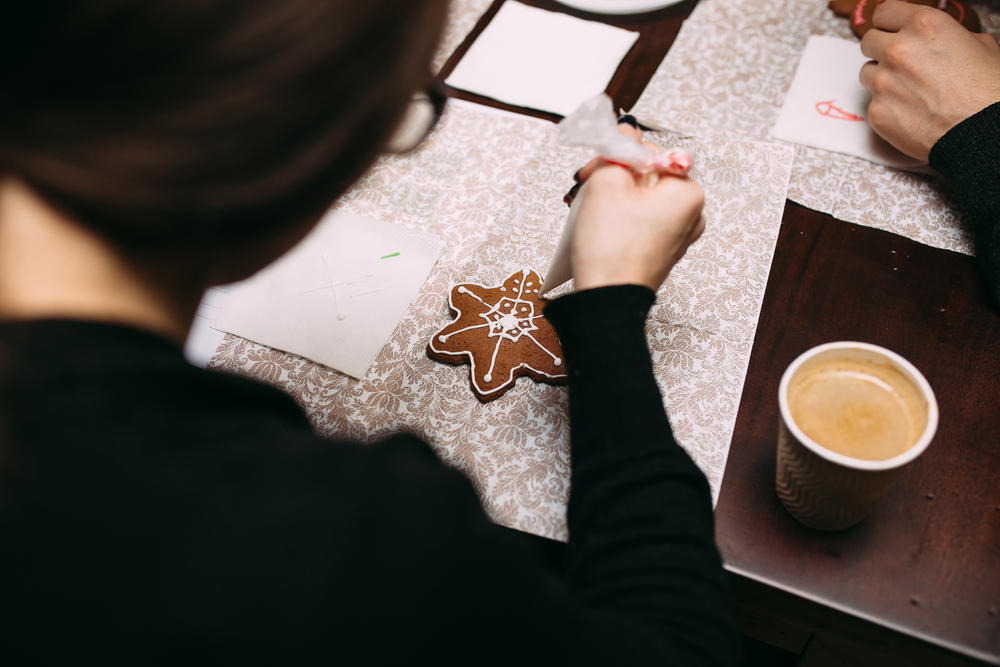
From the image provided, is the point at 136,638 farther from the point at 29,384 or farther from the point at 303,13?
the point at 303,13

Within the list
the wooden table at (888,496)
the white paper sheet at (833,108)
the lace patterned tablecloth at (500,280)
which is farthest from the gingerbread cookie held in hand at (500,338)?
the white paper sheet at (833,108)

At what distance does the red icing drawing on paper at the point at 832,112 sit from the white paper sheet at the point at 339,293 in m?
0.60

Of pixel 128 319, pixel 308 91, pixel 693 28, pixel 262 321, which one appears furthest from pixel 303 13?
pixel 693 28

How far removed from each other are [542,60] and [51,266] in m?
0.82

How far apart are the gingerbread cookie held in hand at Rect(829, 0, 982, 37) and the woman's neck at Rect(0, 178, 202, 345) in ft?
3.63

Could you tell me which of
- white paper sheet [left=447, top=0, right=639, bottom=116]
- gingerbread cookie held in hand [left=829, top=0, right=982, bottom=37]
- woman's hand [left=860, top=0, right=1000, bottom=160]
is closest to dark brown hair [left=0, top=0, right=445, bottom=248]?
white paper sheet [left=447, top=0, right=639, bottom=116]

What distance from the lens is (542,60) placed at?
3.24ft

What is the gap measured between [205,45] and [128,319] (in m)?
0.18

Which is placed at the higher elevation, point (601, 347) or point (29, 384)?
point (29, 384)

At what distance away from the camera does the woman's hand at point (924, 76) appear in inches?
29.9

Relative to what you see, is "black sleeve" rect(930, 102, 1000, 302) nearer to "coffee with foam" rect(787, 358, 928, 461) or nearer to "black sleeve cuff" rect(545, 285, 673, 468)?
"coffee with foam" rect(787, 358, 928, 461)

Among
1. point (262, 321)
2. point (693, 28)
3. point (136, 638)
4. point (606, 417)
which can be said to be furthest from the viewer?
point (693, 28)

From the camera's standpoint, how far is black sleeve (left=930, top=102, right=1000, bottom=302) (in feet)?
2.29

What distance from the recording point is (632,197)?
1.94 feet
